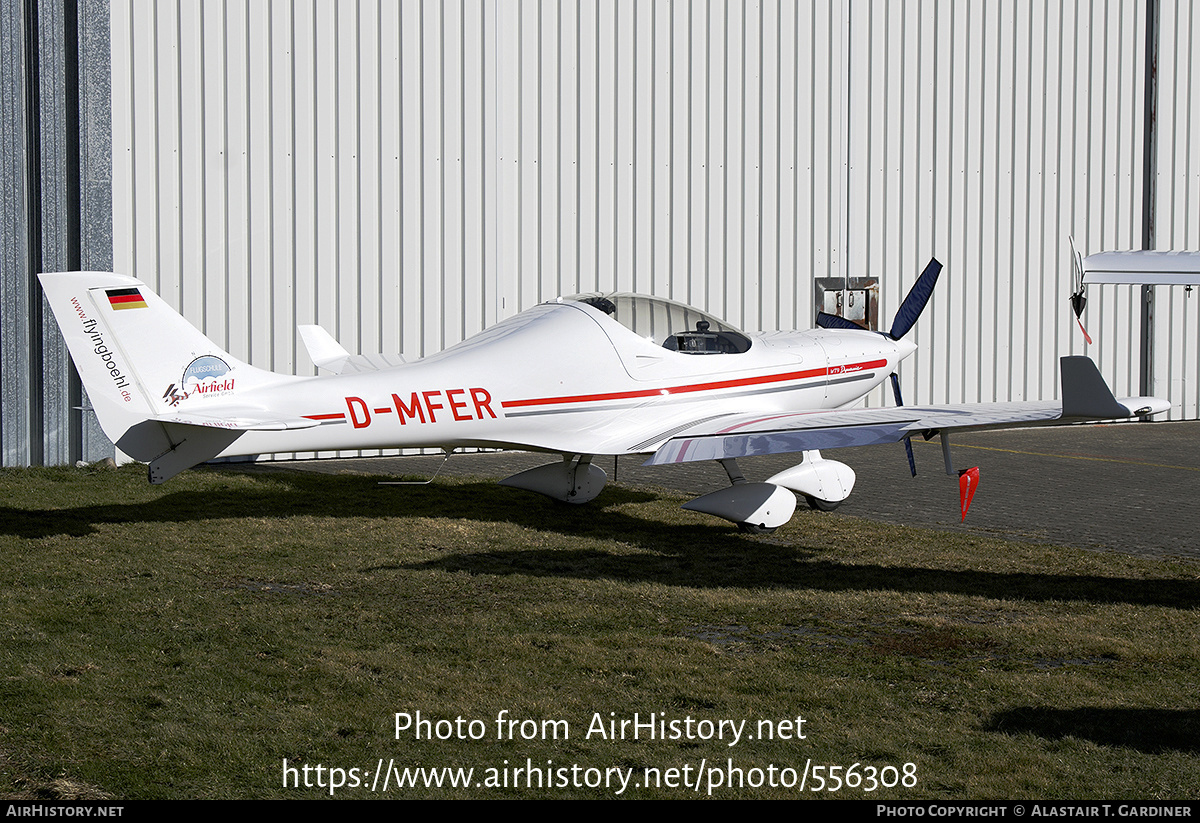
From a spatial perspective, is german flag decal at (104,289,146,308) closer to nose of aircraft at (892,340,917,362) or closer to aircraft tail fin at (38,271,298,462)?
aircraft tail fin at (38,271,298,462)

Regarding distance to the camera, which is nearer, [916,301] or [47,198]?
[916,301]

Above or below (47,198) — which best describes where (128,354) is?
below

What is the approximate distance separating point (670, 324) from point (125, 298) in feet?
14.3

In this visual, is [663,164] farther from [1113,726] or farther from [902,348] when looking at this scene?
[1113,726]

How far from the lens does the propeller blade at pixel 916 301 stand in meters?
10.7

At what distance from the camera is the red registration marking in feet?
30.2

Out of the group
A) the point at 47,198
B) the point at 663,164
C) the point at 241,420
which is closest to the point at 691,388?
the point at 241,420

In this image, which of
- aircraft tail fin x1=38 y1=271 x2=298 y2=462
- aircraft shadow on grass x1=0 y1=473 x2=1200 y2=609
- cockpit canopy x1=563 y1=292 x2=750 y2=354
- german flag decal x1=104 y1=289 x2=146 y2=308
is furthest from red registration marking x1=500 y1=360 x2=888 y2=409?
german flag decal x1=104 y1=289 x2=146 y2=308

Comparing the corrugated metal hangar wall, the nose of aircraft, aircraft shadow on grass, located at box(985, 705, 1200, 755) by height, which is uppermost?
the corrugated metal hangar wall

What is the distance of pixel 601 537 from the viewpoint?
9.07 metres

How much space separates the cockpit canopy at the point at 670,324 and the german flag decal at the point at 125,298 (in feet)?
12.0

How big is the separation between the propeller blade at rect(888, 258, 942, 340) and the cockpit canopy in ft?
6.09

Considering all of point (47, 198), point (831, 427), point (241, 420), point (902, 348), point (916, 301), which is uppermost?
point (47, 198)

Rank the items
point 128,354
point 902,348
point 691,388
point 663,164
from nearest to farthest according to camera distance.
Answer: point 128,354, point 691,388, point 902,348, point 663,164
